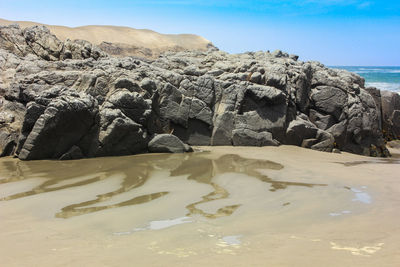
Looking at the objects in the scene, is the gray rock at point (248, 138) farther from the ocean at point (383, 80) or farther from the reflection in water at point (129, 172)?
the ocean at point (383, 80)

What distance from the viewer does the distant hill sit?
4680cm

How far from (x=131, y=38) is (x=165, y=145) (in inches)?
2209

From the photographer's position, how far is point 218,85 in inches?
404

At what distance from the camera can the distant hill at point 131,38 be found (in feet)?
154

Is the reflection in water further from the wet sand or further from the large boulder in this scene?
the large boulder

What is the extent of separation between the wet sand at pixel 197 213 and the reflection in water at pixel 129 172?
2 centimetres

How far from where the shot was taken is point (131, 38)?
60.8 meters

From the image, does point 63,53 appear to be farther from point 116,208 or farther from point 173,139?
point 116,208

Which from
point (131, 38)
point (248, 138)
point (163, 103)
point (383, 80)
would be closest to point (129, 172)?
point (163, 103)

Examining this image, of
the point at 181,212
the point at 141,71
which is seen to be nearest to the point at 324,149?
the point at 141,71

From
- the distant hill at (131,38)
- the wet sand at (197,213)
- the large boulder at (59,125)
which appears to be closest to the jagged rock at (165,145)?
the wet sand at (197,213)

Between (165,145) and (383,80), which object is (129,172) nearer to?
(165,145)

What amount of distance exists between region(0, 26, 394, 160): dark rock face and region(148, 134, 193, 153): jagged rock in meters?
0.06

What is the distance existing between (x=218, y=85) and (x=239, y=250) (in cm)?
768
